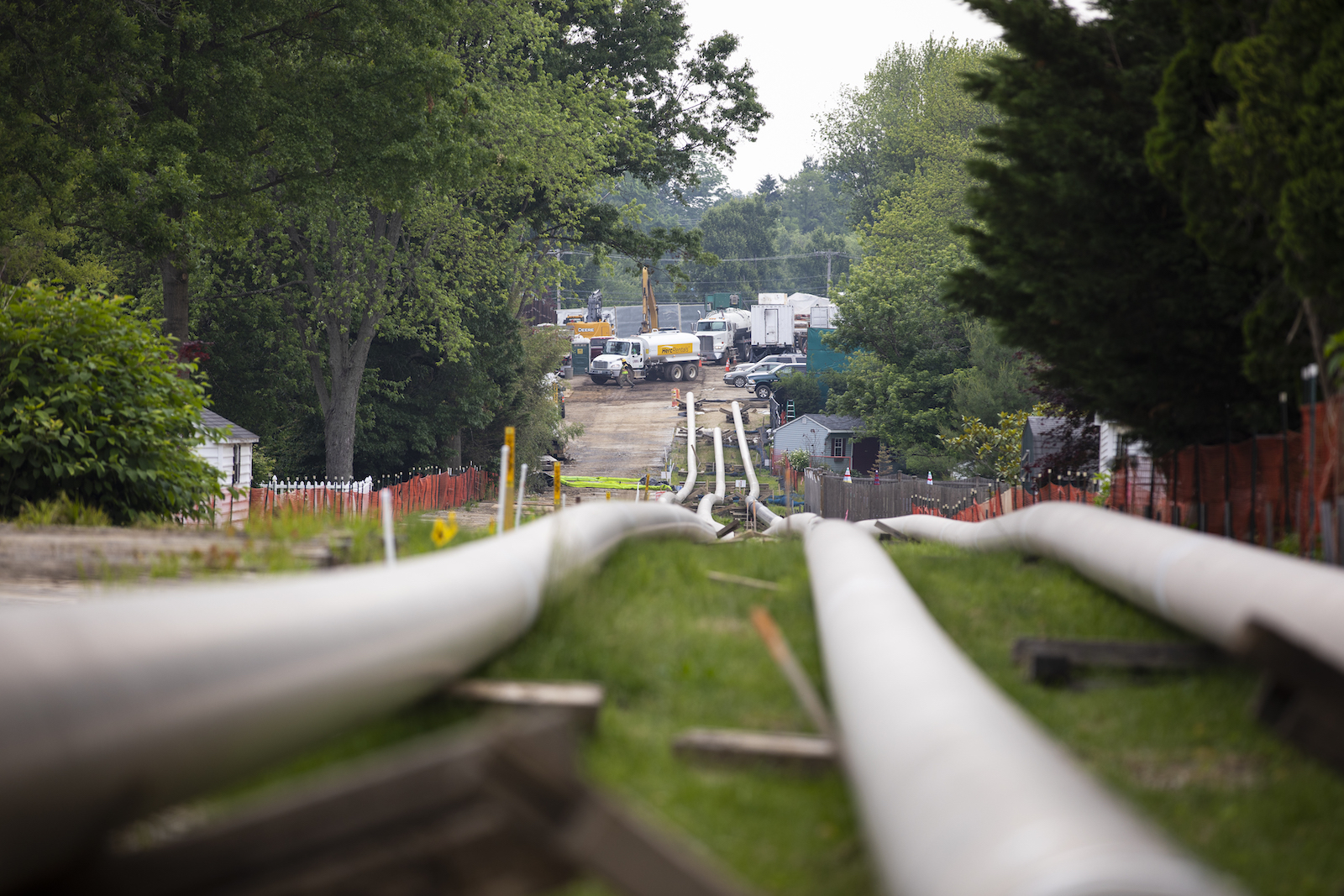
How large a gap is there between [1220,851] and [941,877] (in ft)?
4.79

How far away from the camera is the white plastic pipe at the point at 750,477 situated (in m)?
28.1

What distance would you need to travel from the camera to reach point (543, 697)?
3693 millimetres

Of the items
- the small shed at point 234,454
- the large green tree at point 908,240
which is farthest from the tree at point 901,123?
the small shed at point 234,454

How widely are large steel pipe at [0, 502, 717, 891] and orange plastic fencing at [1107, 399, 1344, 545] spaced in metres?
4.60

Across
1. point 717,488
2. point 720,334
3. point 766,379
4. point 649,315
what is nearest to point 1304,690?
point 717,488

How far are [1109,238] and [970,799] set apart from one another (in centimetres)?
643

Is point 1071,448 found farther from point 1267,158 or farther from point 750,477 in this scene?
point 750,477

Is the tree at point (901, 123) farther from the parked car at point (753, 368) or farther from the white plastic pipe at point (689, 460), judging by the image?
the white plastic pipe at point (689, 460)

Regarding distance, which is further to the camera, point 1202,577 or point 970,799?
point 1202,577

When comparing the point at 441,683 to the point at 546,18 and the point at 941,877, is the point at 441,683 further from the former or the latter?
the point at 546,18

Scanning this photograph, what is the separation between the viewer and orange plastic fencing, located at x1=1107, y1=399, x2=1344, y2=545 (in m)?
5.81

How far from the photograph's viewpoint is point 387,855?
81.4 inches

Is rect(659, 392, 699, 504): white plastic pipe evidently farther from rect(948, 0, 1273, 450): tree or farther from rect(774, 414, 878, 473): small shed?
rect(948, 0, 1273, 450): tree

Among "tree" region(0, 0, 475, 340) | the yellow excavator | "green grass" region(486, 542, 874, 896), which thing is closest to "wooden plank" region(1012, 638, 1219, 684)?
"green grass" region(486, 542, 874, 896)
